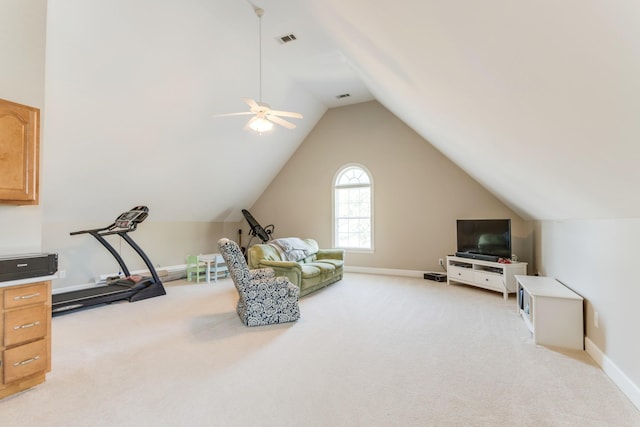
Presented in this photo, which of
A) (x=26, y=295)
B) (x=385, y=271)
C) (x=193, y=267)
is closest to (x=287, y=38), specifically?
(x=26, y=295)

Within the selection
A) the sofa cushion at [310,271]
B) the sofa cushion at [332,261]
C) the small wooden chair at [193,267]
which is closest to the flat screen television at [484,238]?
the sofa cushion at [332,261]

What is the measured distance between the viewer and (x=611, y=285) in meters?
2.38

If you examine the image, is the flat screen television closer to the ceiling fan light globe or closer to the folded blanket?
the folded blanket

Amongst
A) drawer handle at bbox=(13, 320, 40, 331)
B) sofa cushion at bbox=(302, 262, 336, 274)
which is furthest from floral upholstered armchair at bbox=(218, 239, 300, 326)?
drawer handle at bbox=(13, 320, 40, 331)

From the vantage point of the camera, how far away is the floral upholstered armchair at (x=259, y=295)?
347 centimetres

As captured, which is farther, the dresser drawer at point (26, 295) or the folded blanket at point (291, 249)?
the folded blanket at point (291, 249)

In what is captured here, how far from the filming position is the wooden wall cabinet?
211 cm

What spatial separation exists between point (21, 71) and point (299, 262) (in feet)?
13.8

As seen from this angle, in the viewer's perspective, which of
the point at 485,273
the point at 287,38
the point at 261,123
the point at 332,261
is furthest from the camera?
the point at 332,261

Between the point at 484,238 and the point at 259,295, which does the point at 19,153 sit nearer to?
the point at 259,295

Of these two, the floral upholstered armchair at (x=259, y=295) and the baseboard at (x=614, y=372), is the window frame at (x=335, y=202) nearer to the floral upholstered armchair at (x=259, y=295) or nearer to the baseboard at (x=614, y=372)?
the floral upholstered armchair at (x=259, y=295)

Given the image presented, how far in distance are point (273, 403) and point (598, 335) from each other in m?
2.84

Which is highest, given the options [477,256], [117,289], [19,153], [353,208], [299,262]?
[19,153]

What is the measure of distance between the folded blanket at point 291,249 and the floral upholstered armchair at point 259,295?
157cm
